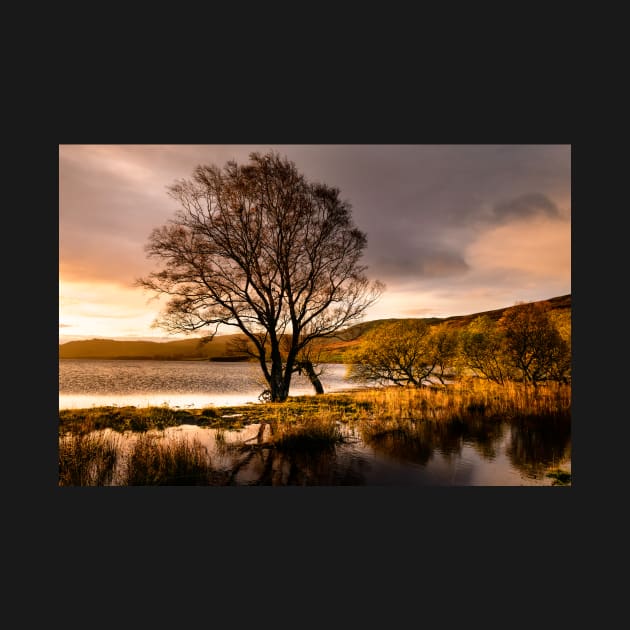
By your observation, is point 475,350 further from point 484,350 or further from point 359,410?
point 359,410

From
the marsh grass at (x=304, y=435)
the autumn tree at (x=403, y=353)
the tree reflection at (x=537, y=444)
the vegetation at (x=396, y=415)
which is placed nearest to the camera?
the vegetation at (x=396, y=415)

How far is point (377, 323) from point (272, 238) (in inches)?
237

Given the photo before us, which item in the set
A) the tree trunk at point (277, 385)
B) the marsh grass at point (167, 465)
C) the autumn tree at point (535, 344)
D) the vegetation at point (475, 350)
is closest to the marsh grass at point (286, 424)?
the marsh grass at point (167, 465)

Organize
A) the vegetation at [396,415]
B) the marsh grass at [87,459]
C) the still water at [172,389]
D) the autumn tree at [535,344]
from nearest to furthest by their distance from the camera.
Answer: the marsh grass at [87,459], the vegetation at [396,415], the autumn tree at [535,344], the still water at [172,389]

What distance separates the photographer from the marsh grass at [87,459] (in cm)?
674

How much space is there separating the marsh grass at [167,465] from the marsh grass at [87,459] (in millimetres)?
397

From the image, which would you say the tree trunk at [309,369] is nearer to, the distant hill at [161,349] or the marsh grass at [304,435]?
the distant hill at [161,349]

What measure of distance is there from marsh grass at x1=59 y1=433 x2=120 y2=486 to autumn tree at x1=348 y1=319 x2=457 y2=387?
9743 millimetres

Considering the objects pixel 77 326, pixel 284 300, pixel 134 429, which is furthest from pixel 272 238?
pixel 134 429

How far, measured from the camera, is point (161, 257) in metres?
9.67

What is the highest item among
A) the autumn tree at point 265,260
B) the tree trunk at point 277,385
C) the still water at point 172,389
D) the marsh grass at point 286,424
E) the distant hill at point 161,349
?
the autumn tree at point 265,260

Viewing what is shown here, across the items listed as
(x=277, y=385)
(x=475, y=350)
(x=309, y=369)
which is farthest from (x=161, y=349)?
(x=475, y=350)

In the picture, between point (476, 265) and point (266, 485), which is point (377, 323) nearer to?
point (476, 265)

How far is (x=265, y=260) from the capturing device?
35.7 feet
